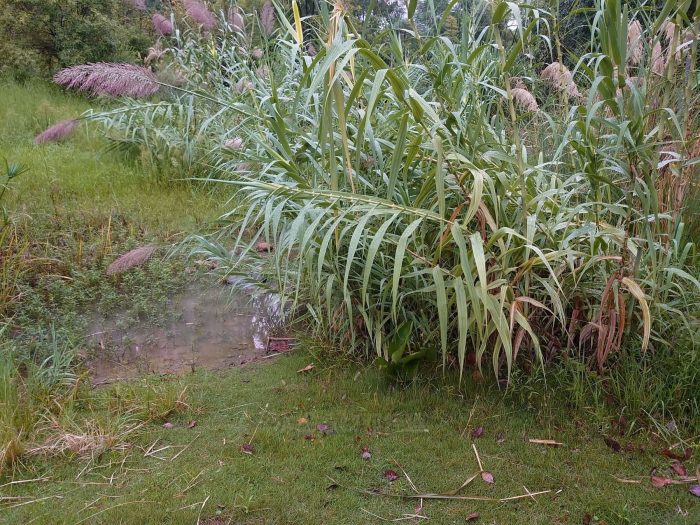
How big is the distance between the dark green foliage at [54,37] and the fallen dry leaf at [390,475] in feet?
27.8

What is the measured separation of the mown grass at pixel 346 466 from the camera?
240cm

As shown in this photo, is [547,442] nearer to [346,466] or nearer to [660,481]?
[660,481]

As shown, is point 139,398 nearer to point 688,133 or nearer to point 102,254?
point 102,254

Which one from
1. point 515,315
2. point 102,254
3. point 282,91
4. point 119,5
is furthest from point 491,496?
point 119,5

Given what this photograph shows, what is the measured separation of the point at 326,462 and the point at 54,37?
30.2 feet

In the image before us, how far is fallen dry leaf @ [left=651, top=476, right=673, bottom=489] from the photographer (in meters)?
2.53

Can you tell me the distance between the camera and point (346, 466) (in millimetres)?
2684

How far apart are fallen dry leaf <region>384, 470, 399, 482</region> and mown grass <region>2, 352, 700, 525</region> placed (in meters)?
0.03

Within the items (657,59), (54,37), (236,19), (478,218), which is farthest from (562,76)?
(54,37)

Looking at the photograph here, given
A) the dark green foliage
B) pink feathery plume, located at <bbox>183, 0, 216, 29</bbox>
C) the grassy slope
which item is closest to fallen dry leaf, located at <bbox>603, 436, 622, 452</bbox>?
the grassy slope

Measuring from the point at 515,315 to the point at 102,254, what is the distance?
3205mm

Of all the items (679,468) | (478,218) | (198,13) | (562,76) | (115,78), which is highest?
(198,13)

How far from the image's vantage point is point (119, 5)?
34.2 feet

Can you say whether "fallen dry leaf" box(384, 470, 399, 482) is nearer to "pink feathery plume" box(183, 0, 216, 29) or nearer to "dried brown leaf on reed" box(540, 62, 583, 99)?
"dried brown leaf on reed" box(540, 62, 583, 99)
